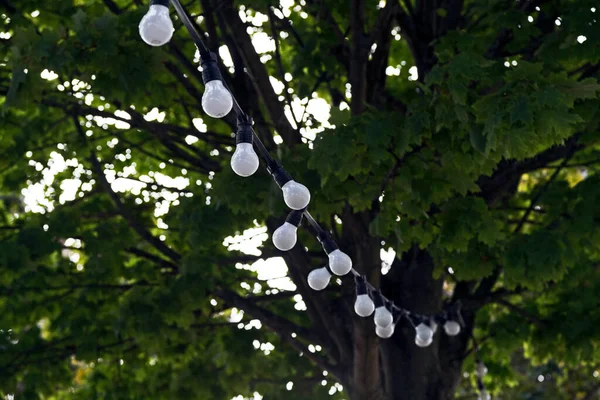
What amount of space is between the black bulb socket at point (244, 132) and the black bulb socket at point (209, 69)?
330 mm

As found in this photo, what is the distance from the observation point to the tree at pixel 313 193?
5375 mm

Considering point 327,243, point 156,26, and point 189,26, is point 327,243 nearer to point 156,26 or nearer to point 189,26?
point 189,26

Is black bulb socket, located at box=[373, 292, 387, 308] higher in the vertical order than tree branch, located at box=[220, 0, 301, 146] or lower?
lower

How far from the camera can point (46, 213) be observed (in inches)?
328

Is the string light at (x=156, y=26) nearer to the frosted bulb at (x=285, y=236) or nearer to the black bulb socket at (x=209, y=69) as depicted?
the black bulb socket at (x=209, y=69)

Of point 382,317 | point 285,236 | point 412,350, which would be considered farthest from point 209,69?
point 412,350

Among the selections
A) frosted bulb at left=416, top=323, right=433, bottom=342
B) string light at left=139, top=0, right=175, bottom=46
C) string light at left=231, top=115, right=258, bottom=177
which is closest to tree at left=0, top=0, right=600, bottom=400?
frosted bulb at left=416, top=323, right=433, bottom=342

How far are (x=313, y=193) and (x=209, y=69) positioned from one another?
2763 millimetres

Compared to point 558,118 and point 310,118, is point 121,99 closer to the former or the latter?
→ point 310,118

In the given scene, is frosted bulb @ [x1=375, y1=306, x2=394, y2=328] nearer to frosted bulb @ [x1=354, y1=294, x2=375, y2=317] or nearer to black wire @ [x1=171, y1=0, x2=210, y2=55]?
frosted bulb @ [x1=354, y1=294, x2=375, y2=317]

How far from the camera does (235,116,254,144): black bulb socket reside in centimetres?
339

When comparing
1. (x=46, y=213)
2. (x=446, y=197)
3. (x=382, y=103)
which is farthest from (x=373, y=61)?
(x=46, y=213)

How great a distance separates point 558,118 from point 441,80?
2.61 ft

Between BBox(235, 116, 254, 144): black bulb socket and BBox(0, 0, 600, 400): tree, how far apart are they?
1.50 metres
